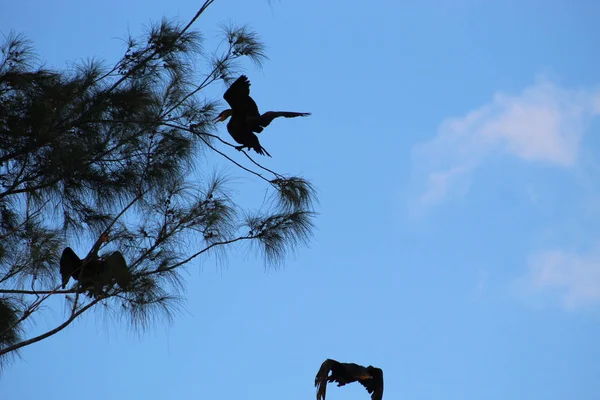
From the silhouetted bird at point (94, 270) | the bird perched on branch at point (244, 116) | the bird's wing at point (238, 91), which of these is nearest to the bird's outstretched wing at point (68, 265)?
the silhouetted bird at point (94, 270)

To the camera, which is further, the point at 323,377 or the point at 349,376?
the point at 349,376

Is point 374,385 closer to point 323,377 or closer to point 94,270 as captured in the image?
point 323,377

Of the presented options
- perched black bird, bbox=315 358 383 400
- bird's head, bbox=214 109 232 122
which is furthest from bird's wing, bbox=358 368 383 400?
bird's head, bbox=214 109 232 122

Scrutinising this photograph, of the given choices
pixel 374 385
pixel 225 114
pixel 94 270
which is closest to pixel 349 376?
pixel 374 385

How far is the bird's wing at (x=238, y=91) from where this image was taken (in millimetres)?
4008

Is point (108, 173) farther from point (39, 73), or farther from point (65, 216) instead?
point (39, 73)

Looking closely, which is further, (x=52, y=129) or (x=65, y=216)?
(x=65, y=216)

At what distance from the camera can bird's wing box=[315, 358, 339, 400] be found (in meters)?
3.68

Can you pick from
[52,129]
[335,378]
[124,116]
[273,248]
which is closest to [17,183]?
[52,129]

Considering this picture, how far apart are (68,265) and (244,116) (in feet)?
3.29

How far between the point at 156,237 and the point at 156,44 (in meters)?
0.85

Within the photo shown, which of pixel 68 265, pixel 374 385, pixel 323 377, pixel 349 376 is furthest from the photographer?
pixel 374 385

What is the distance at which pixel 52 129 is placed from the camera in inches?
144

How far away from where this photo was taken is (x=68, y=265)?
11.9ft
